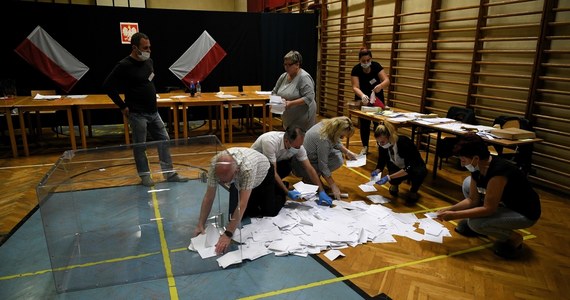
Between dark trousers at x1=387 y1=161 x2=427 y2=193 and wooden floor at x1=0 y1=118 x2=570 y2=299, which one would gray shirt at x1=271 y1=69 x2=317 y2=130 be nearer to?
wooden floor at x1=0 y1=118 x2=570 y2=299

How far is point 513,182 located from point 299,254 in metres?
1.51

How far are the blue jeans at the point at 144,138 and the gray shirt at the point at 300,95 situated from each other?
4.36ft

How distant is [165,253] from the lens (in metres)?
2.69

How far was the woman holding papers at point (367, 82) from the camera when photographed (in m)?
4.88

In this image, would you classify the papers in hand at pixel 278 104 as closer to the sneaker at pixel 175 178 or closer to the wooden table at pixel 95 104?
the sneaker at pixel 175 178

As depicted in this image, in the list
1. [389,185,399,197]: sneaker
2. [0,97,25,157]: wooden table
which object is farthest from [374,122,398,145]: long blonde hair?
[0,97,25,157]: wooden table

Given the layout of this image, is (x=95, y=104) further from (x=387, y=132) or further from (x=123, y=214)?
(x=387, y=132)

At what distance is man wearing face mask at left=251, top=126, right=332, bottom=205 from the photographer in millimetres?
3013

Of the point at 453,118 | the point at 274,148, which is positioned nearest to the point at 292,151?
the point at 274,148

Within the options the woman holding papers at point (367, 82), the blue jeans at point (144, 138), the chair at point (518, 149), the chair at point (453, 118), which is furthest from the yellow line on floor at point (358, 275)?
the woman holding papers at point (367, 82)

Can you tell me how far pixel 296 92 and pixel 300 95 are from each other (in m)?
0.05

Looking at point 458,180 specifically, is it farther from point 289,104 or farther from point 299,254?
point 299,254

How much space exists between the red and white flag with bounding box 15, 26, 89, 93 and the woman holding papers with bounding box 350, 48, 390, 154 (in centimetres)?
496

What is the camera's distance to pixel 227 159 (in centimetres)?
242
